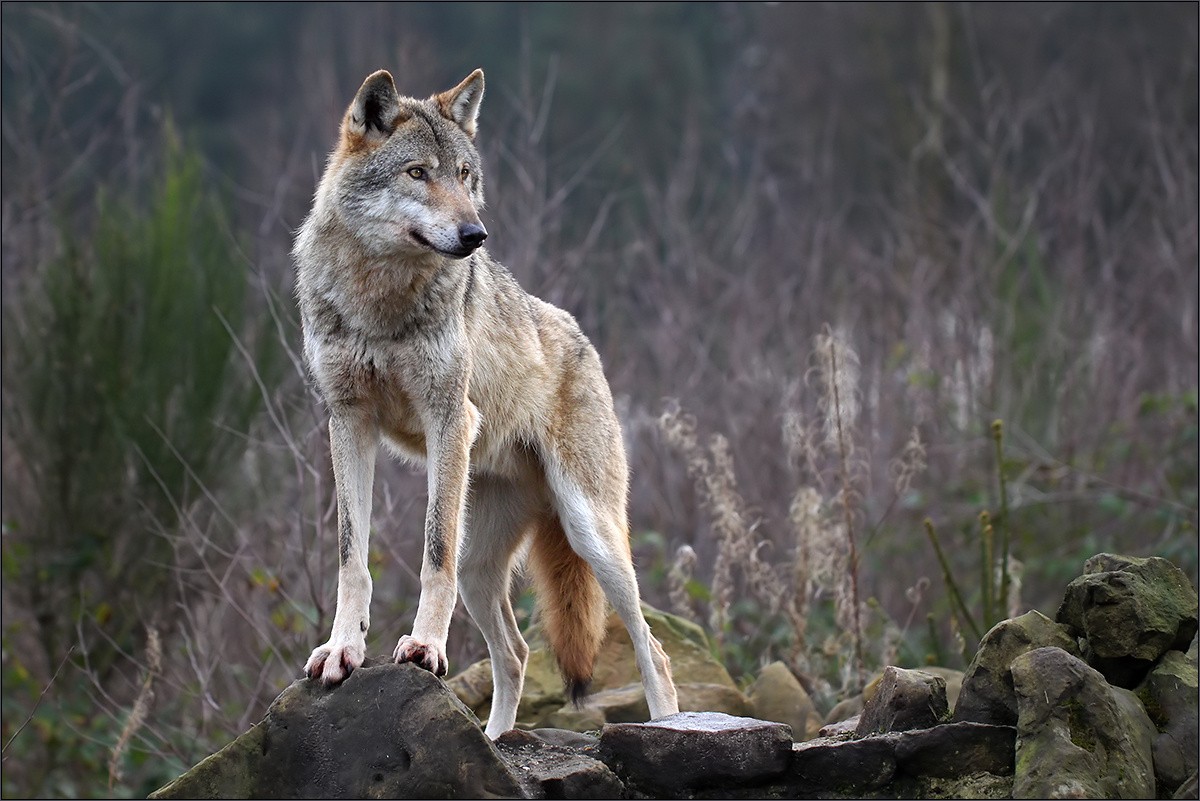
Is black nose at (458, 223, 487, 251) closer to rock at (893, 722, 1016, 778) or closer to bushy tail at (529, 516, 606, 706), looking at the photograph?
bushy tail at (529, 516, 606, 706)

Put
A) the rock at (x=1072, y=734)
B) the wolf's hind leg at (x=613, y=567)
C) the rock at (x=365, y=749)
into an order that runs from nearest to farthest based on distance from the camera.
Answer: the rock at (x=1072, y=734), the rock at (x=365, y=749), the wolf's hind leg at (x=613, y=567)

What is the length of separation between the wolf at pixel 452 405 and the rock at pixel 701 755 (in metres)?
0.77

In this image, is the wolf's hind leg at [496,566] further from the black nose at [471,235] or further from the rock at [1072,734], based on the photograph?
the rock at [1072,734]

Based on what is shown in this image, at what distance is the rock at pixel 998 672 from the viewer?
445 centimetres

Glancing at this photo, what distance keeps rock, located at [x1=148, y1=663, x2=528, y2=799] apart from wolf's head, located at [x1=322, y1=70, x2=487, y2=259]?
156cm

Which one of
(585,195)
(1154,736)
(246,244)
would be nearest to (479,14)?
(585,195)

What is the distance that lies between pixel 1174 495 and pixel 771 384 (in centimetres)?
326

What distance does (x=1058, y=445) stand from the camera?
1067 centimetres

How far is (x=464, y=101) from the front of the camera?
5.34m

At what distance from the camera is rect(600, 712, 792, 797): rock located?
445cm

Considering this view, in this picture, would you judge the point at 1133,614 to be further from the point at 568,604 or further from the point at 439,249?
the point at 439,249

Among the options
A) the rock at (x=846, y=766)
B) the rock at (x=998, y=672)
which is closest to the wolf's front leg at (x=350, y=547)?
the rock at (x=846, y=766)

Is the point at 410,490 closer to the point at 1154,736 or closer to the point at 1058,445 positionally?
the point at 1058,445

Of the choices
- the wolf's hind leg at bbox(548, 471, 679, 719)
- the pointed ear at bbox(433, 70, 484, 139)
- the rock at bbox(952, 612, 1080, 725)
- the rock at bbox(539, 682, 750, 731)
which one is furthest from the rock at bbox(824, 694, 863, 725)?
the pointed ear at bbox(433, 70, 484, 139)
